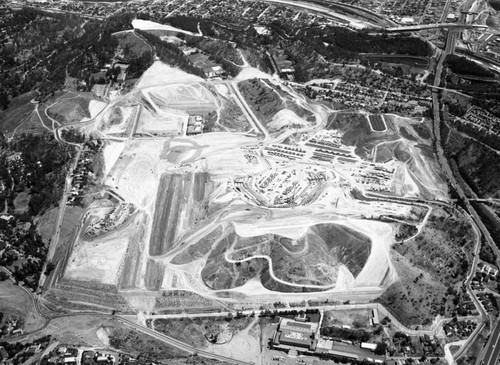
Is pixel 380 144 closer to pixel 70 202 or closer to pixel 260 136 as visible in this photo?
pixel 260 136

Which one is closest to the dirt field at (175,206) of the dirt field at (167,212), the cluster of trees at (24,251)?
the dirt field at (167,212)

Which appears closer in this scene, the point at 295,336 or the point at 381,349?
the point at 381,349

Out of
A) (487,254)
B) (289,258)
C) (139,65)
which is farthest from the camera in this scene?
(139,65)

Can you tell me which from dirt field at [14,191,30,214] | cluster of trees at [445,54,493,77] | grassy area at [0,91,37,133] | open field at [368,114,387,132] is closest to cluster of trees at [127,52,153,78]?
grassy area at [0,91,37,133]

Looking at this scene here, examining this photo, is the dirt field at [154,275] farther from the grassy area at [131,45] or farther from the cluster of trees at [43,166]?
the grassy area at [131,45]

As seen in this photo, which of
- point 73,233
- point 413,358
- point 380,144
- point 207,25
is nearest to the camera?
point 413,358

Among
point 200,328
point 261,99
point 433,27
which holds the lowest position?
point 200,328

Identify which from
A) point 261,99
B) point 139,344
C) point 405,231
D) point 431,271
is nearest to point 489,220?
point 405,231

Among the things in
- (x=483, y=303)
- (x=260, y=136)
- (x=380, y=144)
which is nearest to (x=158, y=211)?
(x=260, y=136)

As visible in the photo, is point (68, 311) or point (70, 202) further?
point (70, 202)

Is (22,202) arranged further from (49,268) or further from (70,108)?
(70,108)
